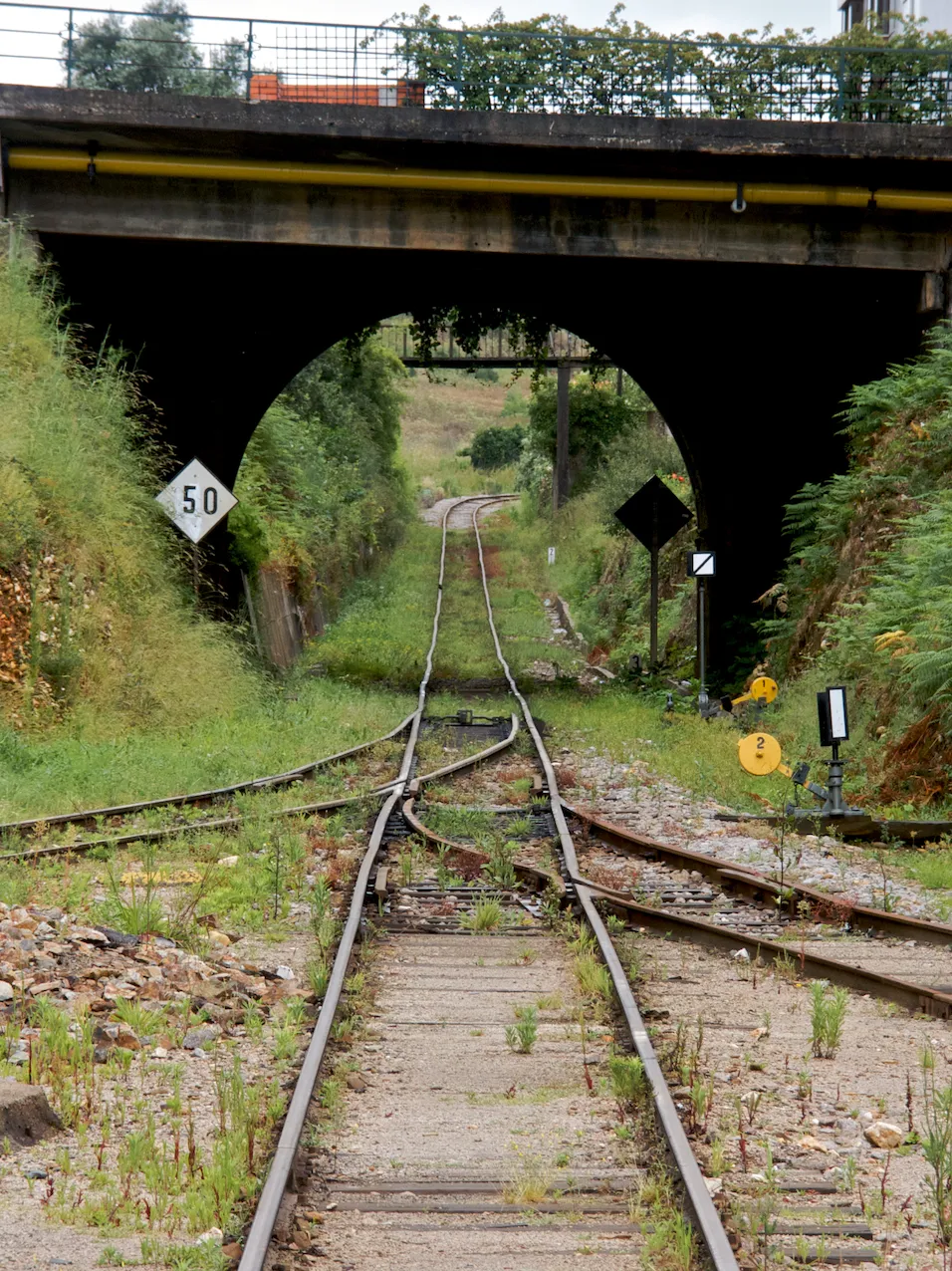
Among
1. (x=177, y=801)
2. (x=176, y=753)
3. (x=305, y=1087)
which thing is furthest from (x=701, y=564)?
(x=305, y=1087)

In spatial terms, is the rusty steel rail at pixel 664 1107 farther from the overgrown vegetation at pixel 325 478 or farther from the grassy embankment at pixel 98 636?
the overgrown vegetation at pixel 325 478

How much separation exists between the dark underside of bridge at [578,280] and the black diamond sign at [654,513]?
3.72ft

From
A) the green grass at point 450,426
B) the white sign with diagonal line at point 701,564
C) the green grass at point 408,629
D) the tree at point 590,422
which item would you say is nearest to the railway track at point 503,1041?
the white sign with diagonal line at point 701,564

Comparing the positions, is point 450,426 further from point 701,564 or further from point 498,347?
point 701,564

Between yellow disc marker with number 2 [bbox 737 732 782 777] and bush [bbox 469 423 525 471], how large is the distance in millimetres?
74443

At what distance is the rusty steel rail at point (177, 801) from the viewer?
10016 mm

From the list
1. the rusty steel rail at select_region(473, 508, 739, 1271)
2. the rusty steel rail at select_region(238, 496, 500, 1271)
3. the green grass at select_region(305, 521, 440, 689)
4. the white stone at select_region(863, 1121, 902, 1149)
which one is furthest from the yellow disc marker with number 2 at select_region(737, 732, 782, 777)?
the green grass at select_region(305, 521, 440, 689)

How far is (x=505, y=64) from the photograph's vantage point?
2022cm

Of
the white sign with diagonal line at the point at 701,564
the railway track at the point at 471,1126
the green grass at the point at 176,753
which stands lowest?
the green grass at the point at 176,753

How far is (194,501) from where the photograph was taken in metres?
17.9

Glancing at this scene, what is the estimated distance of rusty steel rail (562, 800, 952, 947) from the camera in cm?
806

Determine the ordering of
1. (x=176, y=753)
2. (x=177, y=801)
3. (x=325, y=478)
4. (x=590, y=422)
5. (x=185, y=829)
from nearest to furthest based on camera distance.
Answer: (x=185, y=829), (x=177, y=801), (x=176, y=753), (x=325, y=478), (x=590, y=422)

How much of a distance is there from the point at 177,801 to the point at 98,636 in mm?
4111

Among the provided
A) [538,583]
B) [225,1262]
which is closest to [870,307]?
[225,1262]
